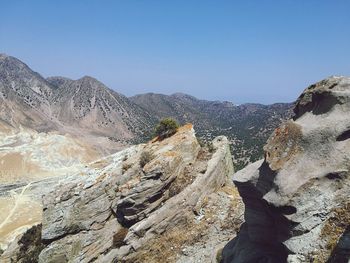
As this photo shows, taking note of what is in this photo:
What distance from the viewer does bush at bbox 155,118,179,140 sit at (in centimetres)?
3725

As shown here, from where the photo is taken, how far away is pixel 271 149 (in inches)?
696

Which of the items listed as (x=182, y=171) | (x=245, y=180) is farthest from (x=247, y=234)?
(x=182, y=171)

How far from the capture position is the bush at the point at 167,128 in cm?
3725

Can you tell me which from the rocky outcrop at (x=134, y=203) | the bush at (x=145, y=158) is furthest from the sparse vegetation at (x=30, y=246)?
the bush at (x=145, y=158)

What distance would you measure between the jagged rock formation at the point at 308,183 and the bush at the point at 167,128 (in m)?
18.4

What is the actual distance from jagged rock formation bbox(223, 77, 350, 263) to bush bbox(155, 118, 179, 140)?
18.4m

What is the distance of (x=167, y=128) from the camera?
37.6m

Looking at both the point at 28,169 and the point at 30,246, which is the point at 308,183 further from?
the point at 28,169

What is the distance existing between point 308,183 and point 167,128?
23.2 m

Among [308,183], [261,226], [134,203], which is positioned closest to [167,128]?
→ [134,203]

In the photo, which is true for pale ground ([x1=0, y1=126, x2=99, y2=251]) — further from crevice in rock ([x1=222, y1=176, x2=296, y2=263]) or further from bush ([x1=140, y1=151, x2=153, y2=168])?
crevice in rock ([x1=222, y1=176, x2=296, y2=263])

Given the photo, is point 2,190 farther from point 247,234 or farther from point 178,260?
point 247,234

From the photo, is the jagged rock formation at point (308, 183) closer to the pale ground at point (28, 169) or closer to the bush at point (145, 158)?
the bush at point (145, 158)

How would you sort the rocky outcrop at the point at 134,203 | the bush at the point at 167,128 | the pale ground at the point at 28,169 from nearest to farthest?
the rocky outcrop at the point at 134,203 → the bush at the point at 167,128 → the pale ground at the point at 28,169
